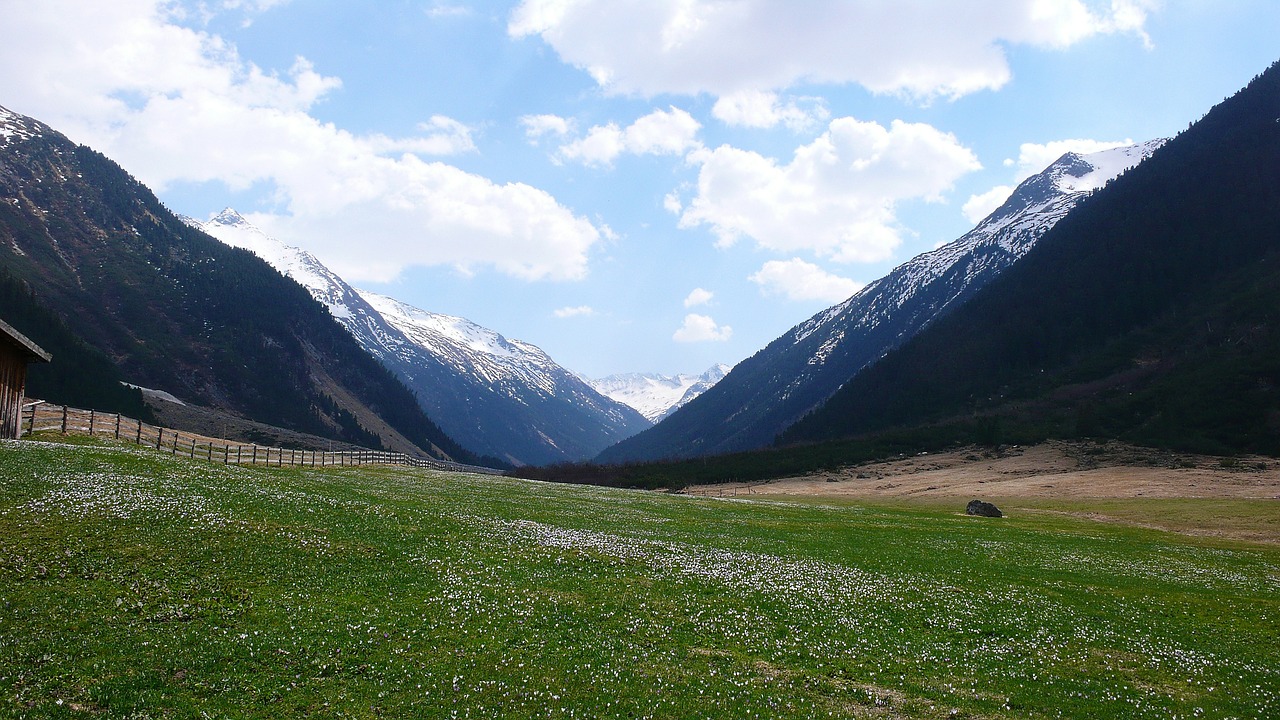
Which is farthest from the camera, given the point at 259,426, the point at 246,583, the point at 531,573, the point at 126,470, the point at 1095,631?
the point at 259,426

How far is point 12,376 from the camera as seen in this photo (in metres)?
41.0

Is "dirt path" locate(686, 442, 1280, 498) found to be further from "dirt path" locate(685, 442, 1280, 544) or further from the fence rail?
the fence rail

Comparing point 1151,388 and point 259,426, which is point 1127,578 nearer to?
point 1151,388

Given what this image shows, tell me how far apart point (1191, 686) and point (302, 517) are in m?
32.8

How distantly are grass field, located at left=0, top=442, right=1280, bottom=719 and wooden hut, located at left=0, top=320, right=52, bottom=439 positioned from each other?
703 cm

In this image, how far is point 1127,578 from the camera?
110 ft

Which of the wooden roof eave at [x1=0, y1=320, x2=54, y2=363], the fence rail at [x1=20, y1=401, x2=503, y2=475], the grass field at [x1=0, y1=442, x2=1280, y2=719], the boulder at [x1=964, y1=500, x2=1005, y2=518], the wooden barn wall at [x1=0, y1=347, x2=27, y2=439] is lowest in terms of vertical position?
the boulder at [x1=964, y1=500, x2=1005, y2=518]

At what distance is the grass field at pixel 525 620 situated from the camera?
14.9m

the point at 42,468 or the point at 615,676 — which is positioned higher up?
the point at 42,468

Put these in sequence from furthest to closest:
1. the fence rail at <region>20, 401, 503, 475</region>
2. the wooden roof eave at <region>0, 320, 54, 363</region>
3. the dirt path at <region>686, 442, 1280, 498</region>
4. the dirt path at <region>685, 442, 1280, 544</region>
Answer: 1. the dirt path at <region>686, 442, 1280, 498</region>
2. the dirt path at <region>685, 442, 1280, 544</region>
3. the fence rail at <region>20, 401, 503, 475</region>
4. the wooden roof eave at <region>0, 320, 54, 363</region>

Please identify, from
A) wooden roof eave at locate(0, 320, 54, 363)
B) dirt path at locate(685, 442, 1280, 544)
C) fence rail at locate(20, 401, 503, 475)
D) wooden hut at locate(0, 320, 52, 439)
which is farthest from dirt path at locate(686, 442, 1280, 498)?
wooden hut at locate(0, 320, 52, 439)

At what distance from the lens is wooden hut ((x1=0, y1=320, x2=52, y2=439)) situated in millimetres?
39938

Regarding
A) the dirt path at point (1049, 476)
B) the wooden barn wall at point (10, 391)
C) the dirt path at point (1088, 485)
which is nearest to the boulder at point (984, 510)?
the dirt path at point (1088, 485)

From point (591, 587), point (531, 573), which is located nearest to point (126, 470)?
point (531, 573)
